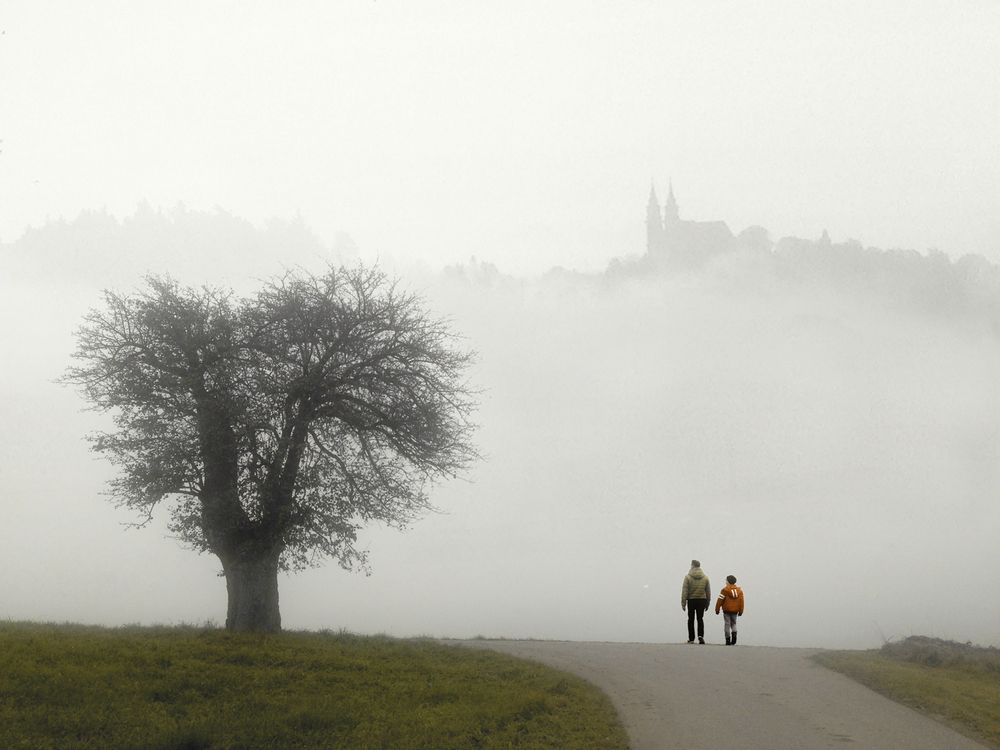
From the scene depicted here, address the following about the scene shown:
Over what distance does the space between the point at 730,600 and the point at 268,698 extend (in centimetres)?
1633

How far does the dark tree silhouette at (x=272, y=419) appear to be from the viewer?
24.0 meters

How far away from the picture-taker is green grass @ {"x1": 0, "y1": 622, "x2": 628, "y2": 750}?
12.0 m

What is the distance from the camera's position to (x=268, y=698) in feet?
46.6

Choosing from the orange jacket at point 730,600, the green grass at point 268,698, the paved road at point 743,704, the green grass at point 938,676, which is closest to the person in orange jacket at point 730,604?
the orange jacket at point 730,600

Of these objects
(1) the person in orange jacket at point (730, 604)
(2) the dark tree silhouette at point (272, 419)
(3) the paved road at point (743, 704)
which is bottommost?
(3) the paved road at point (743, 704)

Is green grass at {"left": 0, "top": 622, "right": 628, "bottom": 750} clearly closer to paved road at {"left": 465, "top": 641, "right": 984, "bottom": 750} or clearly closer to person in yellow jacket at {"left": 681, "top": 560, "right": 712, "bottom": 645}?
paved road at {"left": 465, "top": 641, "right": 984, "bottom": 750}

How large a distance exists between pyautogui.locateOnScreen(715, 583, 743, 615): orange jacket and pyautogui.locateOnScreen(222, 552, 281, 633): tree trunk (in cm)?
1397

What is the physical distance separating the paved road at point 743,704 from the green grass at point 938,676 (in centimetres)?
47

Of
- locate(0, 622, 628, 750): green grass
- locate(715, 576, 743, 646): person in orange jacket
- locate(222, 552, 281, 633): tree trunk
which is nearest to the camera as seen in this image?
locate(0, 622, 628, 750): green grass

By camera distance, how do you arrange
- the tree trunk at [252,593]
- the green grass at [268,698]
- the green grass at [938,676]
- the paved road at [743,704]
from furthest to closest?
the tree trunk at [252,593], the green grass at [938,676], the paved road at [743,704], the green grass at [268,698]

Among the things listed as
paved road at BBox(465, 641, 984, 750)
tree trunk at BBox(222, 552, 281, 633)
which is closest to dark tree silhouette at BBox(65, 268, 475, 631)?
tree trunk at BBox(222, 552, 281, 633)

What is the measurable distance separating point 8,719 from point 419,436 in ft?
50.4

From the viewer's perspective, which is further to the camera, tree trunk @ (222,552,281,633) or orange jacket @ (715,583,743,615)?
orange jacket @ (715,583,743,615)

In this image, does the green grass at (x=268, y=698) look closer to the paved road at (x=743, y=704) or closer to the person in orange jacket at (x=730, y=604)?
the paved road at (x=743, y=704)
